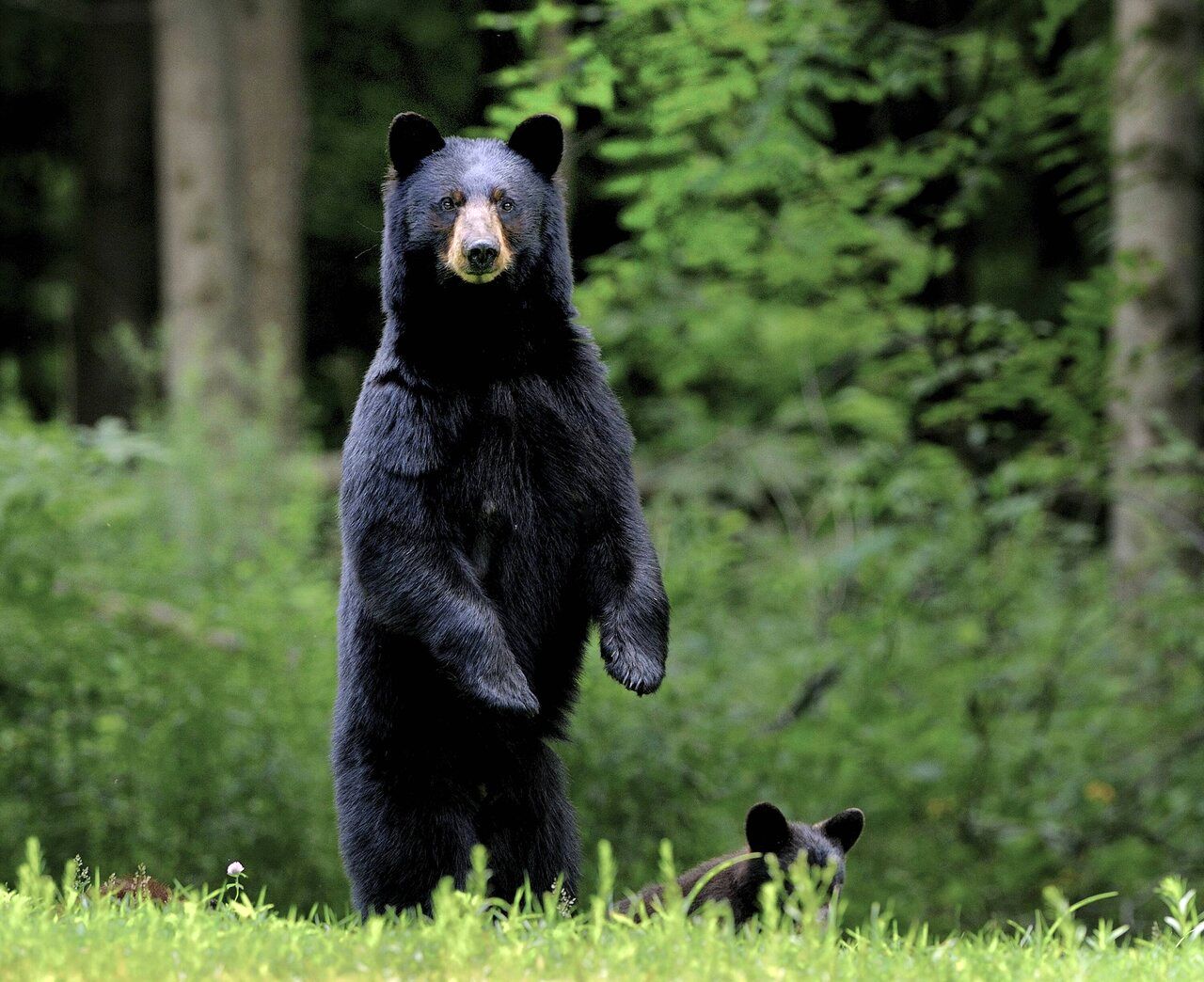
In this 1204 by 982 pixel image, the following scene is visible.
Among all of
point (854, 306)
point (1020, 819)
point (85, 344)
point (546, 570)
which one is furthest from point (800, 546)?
point (85, 344)

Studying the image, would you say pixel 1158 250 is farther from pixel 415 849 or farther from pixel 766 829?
pixel 415 849

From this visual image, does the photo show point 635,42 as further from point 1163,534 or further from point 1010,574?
point 1163,534

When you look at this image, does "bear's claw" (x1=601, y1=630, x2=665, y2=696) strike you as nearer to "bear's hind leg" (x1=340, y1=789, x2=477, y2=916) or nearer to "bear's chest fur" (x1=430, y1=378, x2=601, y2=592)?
"bear's chest fur" (x1=430, y1=378, x2=601, y2=592)

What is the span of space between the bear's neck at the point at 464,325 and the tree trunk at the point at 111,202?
1443cm

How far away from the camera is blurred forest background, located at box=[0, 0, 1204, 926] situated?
7340 millimetres

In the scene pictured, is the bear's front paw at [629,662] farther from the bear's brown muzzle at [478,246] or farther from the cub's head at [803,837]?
the bear's brown muzzle at [478,246]

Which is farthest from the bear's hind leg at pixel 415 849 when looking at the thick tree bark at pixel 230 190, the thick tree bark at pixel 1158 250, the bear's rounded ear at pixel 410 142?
the thick tree bark at pixel 230 190

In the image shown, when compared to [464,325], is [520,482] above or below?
below

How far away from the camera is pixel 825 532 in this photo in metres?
10.4

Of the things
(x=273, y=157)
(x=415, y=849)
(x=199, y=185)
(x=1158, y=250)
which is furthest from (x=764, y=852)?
(x=273, y=157)

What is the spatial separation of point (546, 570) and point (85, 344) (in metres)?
15.1

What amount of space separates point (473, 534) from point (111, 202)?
15312 mm

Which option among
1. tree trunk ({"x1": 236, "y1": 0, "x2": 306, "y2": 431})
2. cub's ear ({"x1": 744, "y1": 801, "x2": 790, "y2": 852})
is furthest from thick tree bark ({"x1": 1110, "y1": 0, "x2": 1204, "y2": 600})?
tree trunk ({"x1": 236, "y1": 0, "x2": 306, "y2": 431})

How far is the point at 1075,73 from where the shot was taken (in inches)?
342
